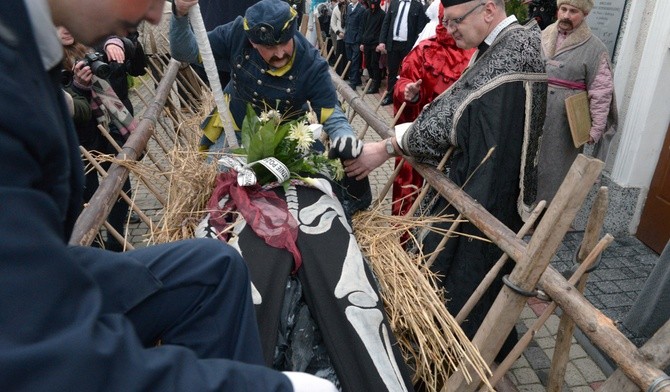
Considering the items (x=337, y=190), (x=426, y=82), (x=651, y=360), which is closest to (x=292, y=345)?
(x=337, y=190)

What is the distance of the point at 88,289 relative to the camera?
0.73 metres

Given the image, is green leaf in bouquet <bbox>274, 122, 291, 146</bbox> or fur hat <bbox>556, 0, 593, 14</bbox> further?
fur hat <bbox>556, 0, 593, 14</bbox>

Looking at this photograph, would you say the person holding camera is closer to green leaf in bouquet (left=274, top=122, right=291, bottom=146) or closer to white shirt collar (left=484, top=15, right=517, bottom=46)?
green leaf in bouquet (left=274, top=122, right=291, bottom=146)

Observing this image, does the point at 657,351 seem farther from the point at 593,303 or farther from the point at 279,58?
the point at 593,303

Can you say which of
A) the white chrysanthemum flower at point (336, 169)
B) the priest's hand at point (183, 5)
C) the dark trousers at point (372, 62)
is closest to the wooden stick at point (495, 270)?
the white chrysanthemum flower at point (336, 169)

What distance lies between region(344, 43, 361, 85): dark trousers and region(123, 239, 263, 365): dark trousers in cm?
903

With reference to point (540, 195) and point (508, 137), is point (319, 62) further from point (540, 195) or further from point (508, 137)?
point (540, 195)

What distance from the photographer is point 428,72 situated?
336 cm

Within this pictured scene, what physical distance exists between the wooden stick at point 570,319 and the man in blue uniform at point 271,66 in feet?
3.69

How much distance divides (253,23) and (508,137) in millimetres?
1271

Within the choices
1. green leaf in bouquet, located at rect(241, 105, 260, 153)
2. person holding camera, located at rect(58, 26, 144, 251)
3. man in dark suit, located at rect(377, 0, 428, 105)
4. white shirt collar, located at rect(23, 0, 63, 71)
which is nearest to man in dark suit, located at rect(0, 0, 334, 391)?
white shirt collar, located at rect(23, 0, 63, 71)

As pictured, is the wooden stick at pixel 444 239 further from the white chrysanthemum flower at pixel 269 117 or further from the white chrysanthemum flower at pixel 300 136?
the white chrysanthemum flower at pixel 269 117

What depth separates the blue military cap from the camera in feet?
7.48

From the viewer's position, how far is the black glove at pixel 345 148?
2.40 metres
